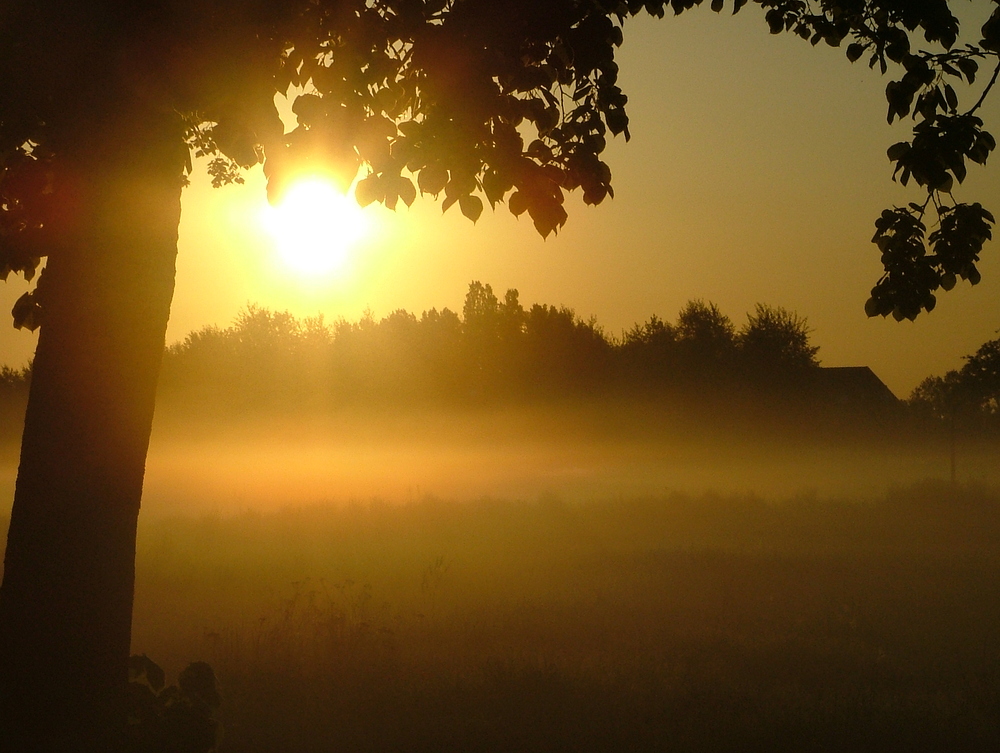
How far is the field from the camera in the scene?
22.2 feet

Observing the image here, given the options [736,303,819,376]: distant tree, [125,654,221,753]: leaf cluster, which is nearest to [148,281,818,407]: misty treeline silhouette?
[736,303,819,376]: distant tree

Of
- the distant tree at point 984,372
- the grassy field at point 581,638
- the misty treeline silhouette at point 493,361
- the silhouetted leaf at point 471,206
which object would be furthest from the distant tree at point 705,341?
the silhouetted leaf at point 471,206

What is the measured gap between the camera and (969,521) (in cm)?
2158

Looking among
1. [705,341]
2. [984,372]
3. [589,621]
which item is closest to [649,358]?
[705,341]

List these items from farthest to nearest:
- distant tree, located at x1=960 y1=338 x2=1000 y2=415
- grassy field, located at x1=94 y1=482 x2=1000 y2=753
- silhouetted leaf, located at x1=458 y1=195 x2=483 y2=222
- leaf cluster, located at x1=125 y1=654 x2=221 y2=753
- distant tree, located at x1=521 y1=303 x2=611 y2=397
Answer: distant tree, located at x1=521 y1=303 x2=611 y2=397
distant tree, located at x1=960 y1=338 x2=1000 y2=415
grassy field, located at x1=94 y1=482 x2=1000 y2=753
leaf cluster, located at x1=125 y1=654 x2=221 y2=753
silhouetted leaf, located at x1=458 y1=195 x2=483 y2=222

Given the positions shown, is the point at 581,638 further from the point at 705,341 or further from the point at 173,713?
the point at 705,341

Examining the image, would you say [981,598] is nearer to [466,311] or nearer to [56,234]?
[56,234]

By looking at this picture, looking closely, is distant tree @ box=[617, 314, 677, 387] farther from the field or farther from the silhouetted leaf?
the silhouetted leaf

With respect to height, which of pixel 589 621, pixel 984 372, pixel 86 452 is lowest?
pixel 589 621

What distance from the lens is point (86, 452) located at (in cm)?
378

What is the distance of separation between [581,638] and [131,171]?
7124 millimetres

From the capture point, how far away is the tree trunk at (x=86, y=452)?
375 centimetres

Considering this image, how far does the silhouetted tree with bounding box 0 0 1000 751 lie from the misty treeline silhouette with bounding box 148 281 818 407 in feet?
124

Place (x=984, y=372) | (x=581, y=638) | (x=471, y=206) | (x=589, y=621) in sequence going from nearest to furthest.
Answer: (x=471, y=206) < (x=581, y=638) < (x=589, y=621) < (x=984, y=372)
